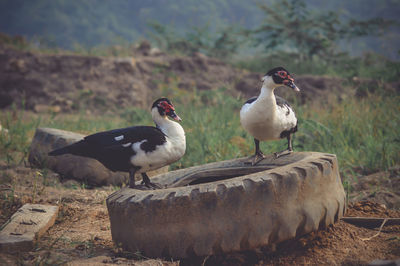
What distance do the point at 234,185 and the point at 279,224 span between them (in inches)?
13.6

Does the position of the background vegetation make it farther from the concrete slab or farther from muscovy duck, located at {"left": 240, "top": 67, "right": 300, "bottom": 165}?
the concrete slab

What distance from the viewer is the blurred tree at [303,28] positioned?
12.8 metres

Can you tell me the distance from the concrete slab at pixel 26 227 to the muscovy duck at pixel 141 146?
56 centimetres

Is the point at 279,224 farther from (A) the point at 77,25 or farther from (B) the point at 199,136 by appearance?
(A) the point at 77,25

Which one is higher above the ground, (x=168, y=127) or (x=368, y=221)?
(x=168, y=127)

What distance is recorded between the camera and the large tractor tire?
2.30 metres

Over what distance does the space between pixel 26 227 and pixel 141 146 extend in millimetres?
1072

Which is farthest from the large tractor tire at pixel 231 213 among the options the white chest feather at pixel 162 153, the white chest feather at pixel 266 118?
the white chest feather at pixel 266 118

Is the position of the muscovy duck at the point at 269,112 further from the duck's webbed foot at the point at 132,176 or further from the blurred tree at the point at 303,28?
the blurred tree at the point at 303,28

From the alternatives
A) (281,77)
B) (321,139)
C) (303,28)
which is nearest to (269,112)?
(281,77)

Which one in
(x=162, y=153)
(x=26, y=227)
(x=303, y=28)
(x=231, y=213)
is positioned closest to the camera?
(x=231, y=213)

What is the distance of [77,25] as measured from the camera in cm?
3034

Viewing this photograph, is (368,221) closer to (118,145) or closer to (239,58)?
(118,145)

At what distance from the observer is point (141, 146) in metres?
2.88
